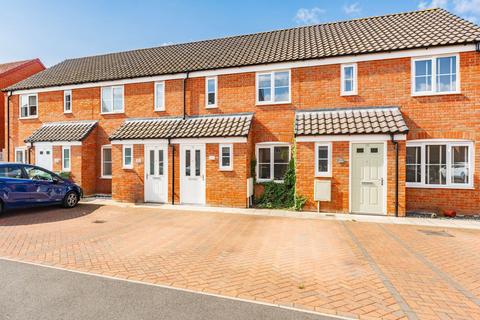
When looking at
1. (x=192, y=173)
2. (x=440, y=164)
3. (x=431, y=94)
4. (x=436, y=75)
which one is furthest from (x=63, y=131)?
(x=440, y=164)

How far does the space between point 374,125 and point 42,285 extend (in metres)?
10.8

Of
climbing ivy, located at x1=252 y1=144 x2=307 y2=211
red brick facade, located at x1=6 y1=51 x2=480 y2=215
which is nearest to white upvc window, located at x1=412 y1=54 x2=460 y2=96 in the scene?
red brick facade, located at x1=6 y1=51 x2=480 y2=215

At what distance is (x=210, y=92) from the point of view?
13477mm

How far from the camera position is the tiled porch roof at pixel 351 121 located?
10091 millimetres

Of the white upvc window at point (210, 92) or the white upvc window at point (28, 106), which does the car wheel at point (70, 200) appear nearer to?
the white upvc window at point (210, 92)

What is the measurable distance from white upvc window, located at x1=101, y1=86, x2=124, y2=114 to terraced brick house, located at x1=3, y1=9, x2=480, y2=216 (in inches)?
2.6

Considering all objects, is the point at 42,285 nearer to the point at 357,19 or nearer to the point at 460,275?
the point at 460,275

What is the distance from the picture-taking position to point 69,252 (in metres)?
6.07

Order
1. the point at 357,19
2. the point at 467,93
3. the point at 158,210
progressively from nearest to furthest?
the point at 467,93 < the point at 158,210 < the point at 357,19

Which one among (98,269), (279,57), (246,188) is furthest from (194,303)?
(279,57)

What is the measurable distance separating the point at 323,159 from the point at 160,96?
8944mm

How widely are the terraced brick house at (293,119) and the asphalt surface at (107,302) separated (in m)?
7.29

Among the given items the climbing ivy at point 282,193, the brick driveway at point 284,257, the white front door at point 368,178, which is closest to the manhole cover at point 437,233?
the brick driveway at point 284,257

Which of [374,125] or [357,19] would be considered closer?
[374,125]
